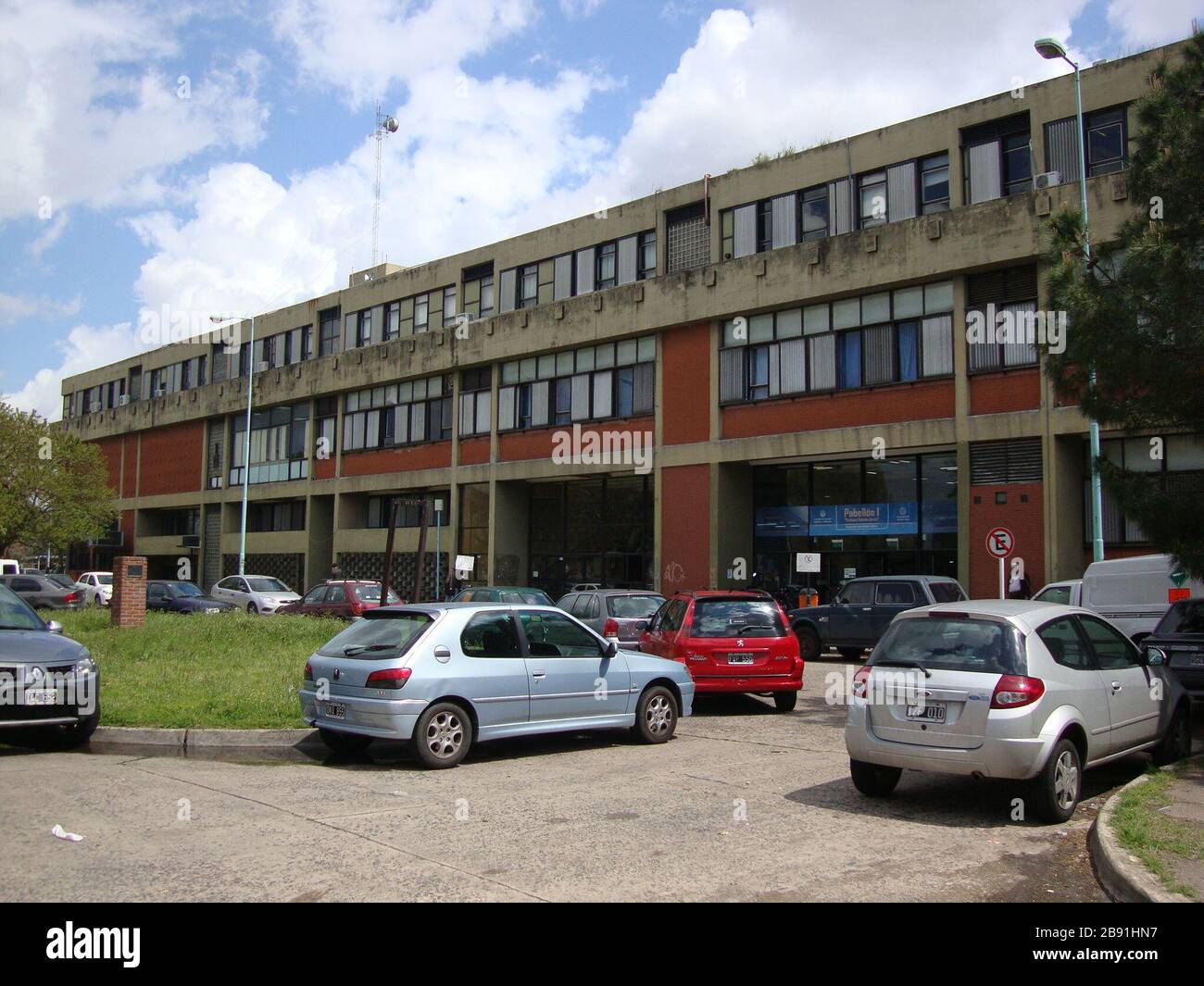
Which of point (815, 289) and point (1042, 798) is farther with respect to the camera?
point (815, 289)

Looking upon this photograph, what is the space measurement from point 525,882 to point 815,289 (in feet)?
83.5

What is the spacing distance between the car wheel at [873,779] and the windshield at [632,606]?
8.30 metres

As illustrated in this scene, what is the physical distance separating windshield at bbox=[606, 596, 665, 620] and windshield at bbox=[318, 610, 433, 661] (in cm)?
665

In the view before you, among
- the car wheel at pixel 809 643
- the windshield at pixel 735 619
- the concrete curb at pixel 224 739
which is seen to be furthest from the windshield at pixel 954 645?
the car wheel at pixel 809 643

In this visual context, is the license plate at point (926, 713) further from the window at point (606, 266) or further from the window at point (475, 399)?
the window at point (475, 399)

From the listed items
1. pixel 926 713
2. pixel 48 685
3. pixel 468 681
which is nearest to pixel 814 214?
pixel 468 681

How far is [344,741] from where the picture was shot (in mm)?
10547

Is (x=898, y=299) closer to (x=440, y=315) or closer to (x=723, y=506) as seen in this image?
(x=723, y=506)

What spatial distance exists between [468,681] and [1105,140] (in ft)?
74.5

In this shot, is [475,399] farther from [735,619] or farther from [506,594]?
[735,619]

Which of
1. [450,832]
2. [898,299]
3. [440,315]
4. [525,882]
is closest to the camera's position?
[525,882]
